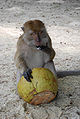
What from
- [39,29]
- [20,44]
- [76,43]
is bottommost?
[76,43]

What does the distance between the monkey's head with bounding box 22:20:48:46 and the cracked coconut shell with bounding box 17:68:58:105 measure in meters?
0.52

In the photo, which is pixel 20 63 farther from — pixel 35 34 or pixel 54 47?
pixel 54 47

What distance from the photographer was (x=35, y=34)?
3.35 m

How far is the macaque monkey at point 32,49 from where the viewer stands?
3.39 meters

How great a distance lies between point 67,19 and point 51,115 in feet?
24.9

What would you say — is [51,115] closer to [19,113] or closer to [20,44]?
[19,113]

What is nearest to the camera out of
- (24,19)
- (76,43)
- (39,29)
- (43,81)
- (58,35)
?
(43,81)

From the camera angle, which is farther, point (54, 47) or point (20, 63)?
point (54, 47)

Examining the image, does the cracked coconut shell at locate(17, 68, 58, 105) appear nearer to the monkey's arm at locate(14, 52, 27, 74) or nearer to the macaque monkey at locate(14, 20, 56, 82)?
the macaque monkey at locate(14, 20, 56, 82)

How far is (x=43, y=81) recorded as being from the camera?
310 cm

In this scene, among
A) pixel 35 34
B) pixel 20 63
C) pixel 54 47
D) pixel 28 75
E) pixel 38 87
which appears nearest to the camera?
pixel 38 87

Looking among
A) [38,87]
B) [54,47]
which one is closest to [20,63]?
[38,87]

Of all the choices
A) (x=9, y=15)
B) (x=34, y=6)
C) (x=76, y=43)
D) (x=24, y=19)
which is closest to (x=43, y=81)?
(x=76, y=43)

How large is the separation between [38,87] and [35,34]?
0.89m
